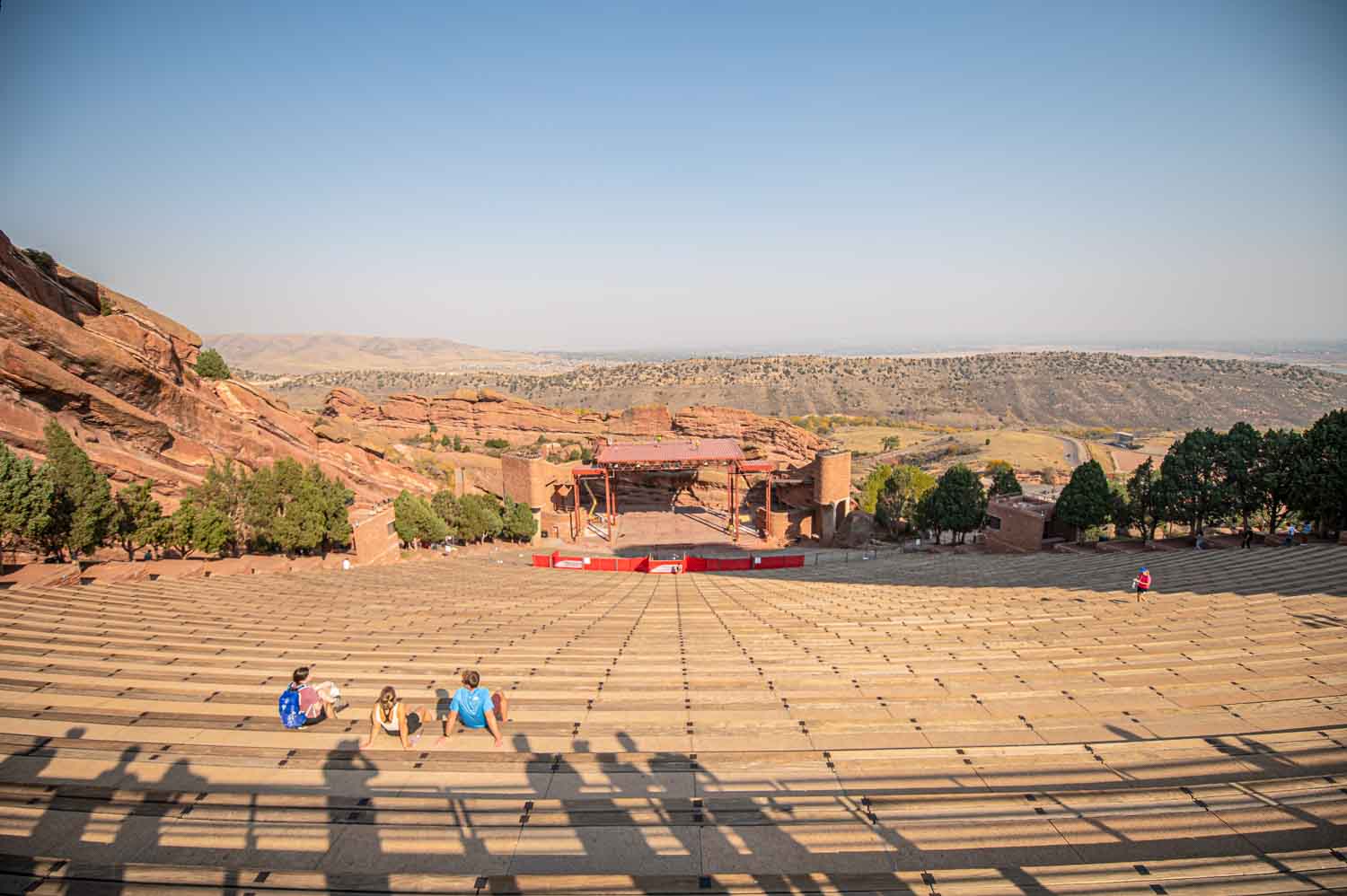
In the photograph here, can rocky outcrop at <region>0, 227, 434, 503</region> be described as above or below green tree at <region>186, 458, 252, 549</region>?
above

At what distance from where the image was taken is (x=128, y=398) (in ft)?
108

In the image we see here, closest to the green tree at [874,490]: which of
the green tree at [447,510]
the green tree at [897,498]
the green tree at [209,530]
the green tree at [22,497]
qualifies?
the green tree at [897,498]

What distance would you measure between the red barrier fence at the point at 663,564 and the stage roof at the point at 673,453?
43.2 ft

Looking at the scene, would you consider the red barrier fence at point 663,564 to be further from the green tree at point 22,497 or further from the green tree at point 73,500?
the green tree at point 22,497

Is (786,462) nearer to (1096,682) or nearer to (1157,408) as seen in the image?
(1096,682)

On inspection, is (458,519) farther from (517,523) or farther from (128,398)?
(128,398)

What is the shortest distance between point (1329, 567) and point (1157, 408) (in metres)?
142

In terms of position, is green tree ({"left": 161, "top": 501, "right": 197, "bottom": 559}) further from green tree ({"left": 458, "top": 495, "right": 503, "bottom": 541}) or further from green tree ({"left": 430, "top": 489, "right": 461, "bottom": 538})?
green tree ({"left": 458, "top": 495, "right": 503, "bottom": 541})

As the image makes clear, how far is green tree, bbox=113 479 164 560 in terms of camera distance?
23.4 metres

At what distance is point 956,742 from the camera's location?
25.0 feet

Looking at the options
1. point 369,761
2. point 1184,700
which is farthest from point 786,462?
point 369,761

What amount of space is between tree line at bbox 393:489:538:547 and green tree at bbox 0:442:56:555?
15539 mm

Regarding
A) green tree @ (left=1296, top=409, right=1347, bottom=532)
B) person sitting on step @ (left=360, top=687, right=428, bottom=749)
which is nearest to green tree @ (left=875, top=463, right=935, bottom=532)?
green tree @ (left=1296, top=409, right=1347, bottom=532)

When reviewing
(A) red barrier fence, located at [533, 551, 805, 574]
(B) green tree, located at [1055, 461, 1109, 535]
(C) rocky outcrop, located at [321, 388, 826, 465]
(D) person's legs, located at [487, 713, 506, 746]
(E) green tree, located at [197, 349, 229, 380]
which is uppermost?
(E) green tree, located at [197, 349, 229, 380]
